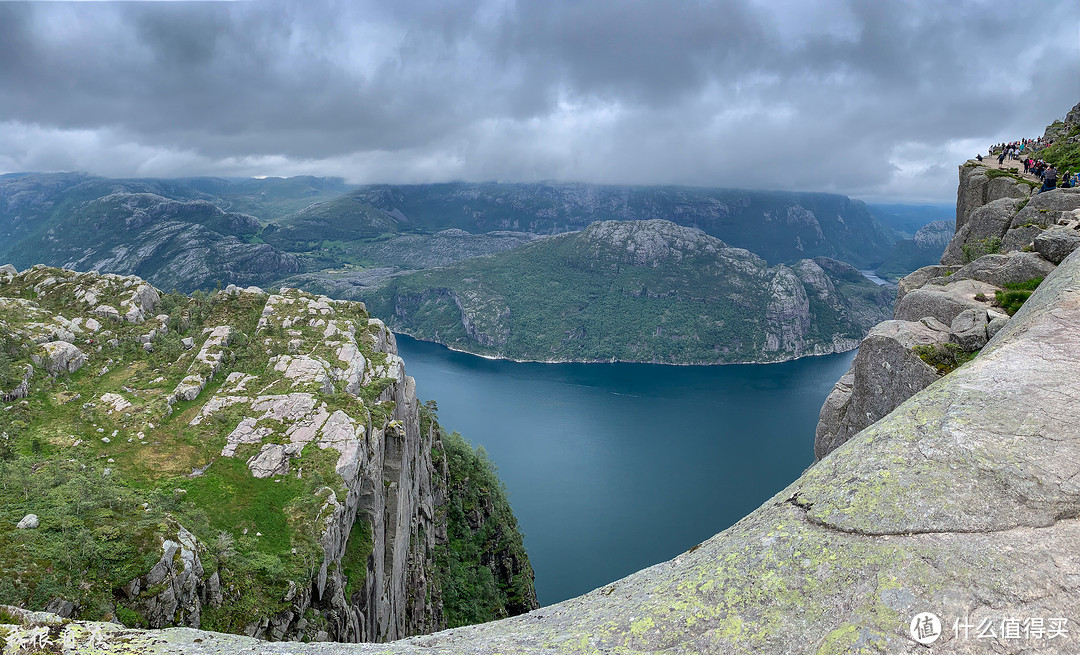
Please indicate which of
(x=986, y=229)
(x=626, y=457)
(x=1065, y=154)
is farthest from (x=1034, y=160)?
(x=626, y=457)

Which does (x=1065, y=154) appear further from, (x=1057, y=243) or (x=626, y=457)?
(x=626, y=457)

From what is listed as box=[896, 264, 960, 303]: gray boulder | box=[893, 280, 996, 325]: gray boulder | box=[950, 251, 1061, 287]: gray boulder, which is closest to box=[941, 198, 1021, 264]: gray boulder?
box=[896, 264, 960, 303]: gray boulder

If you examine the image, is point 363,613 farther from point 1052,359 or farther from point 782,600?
point 1052,359

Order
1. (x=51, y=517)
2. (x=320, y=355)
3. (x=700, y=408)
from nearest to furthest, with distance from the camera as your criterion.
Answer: (x=51, y=517) < (x=320, y=355) < (x=700, y=408)

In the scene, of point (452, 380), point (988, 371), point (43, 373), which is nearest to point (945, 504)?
point (988, 371)

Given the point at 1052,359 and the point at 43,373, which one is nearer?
the point at 1052,359
